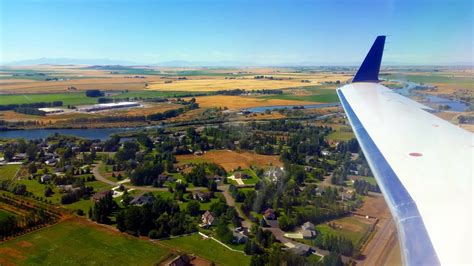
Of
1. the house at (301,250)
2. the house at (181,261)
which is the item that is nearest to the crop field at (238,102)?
the house at (301,250)

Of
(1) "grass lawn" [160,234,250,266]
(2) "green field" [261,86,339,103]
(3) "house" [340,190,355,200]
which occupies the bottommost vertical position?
(1) "grass lawn" [160,234,250,266]

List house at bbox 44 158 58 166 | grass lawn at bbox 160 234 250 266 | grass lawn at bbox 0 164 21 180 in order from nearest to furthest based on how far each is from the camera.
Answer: grass lawn at bbox 160 234 250 266
grass lawn at bbox 0 164 21 180
house at bbox 44 158 58 166

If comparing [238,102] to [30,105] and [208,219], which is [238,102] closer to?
[30,105]

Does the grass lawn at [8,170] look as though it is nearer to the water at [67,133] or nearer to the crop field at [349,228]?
the water at [67,133]

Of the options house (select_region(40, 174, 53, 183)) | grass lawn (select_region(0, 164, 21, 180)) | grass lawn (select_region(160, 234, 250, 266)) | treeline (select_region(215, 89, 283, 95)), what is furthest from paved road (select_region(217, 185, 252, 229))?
treeline (select_region(215, 89, 283, 95))

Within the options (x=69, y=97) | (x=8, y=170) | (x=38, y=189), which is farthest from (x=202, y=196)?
(x=69, y=97)

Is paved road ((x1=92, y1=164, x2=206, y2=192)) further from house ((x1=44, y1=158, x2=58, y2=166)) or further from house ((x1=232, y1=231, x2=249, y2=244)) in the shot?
house ((x1=232, y1=231, x2=249, y2=244))
